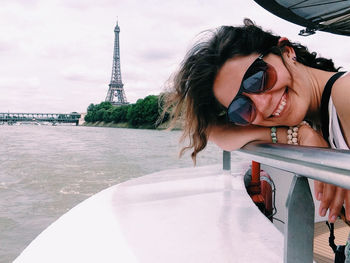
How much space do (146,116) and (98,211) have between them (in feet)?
149

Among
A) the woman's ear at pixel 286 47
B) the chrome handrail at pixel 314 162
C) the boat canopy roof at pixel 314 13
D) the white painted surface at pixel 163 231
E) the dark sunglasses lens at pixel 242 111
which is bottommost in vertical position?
the white painted surface at pixel 163 231

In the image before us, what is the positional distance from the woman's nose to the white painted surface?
347mm

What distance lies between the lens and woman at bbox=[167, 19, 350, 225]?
101 centimetres

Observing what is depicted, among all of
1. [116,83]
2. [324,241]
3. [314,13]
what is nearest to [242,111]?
[324,241]

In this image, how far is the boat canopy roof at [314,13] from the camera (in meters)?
9.26

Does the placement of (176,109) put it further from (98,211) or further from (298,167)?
(298,167)

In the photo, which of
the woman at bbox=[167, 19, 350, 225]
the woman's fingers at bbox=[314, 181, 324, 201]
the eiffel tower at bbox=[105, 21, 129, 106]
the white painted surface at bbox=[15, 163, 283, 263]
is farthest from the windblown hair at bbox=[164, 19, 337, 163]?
the eiffel tower at bbox=[105, 21, 129, 106]

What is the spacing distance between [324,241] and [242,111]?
1.49m

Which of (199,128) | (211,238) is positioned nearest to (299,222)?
(211,238)

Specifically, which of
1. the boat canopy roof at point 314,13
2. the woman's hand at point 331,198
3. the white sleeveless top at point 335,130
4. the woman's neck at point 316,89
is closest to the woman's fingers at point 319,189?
the woman's hand at point 331,198

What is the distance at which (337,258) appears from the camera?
1.03m

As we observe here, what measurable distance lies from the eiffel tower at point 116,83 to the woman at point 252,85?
179 ft

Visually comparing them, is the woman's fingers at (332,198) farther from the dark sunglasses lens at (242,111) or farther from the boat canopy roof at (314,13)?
the boat canopy roof at (314,13)

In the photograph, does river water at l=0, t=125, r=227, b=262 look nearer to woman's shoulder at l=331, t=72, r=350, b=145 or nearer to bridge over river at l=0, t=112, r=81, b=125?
woman's shoulder at l=331, t=72, r=350, b=145
